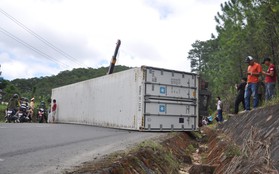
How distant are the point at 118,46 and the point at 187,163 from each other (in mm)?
20478

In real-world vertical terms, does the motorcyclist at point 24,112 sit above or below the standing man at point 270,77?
below

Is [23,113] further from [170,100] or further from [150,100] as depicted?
[170,100]

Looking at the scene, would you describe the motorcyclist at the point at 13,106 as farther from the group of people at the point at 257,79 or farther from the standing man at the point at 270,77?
the standing man at the point at 270,77

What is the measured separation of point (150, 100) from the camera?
11422 millimetres

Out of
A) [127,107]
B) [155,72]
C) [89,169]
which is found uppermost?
[155,72]

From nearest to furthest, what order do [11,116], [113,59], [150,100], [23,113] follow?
[150,100], [11,116], [23,113], [113,59]

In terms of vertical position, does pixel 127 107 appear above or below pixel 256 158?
above

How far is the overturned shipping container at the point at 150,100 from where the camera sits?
11.4 meters

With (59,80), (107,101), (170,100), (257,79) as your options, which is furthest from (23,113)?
(59,80)

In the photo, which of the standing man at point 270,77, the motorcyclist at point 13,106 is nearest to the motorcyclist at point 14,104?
the motorcyclist at point 13,106

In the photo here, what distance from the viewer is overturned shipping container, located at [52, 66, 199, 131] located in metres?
11.4

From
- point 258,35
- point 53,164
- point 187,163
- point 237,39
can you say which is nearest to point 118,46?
point 237,39

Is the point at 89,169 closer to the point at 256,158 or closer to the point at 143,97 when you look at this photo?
the point at 256,158

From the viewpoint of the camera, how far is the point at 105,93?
14328 millimetres
